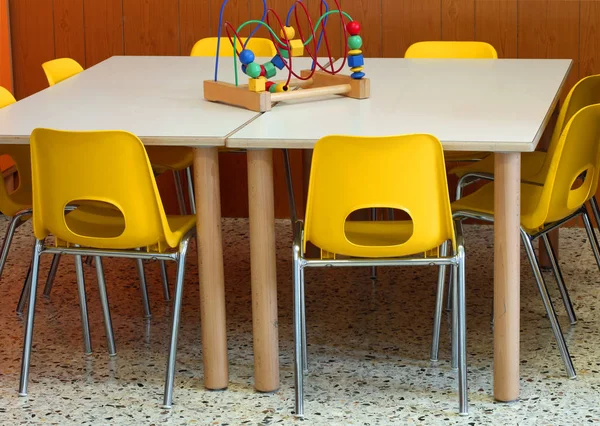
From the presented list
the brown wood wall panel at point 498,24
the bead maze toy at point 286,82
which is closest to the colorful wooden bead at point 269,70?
the bead maze toy at point 286,82

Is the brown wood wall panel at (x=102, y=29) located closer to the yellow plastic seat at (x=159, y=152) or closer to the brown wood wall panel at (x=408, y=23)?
the yellow plastic seat at (x=159, y=152)

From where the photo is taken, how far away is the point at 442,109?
340 centimetres

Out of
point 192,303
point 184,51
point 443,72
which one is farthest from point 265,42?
point 192,303

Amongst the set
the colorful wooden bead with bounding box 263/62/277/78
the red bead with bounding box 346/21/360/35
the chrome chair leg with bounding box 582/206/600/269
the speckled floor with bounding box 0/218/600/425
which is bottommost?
the speckled floor with bounding box 0/218/600/425

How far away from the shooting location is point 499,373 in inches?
124

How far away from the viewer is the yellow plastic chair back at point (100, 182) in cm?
303

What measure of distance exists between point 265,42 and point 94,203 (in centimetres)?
150

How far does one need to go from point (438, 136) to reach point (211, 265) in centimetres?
76

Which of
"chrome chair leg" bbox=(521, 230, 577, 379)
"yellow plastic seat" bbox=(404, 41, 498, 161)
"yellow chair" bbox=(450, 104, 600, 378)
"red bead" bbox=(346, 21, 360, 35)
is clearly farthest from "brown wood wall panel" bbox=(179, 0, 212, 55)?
"chrome chair leg" bbox=(521, 230, 577, 379)

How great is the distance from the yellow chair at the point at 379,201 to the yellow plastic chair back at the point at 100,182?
432 mm

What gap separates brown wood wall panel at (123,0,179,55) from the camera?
5164 millimetres

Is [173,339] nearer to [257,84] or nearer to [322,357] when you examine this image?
[322,357]

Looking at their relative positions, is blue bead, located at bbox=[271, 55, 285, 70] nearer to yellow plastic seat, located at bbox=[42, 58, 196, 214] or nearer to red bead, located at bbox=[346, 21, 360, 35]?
red bead, located at bbox=[346, 21, 360, 35]

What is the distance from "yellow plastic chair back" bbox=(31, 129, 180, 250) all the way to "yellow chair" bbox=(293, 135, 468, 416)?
432 millimetres
